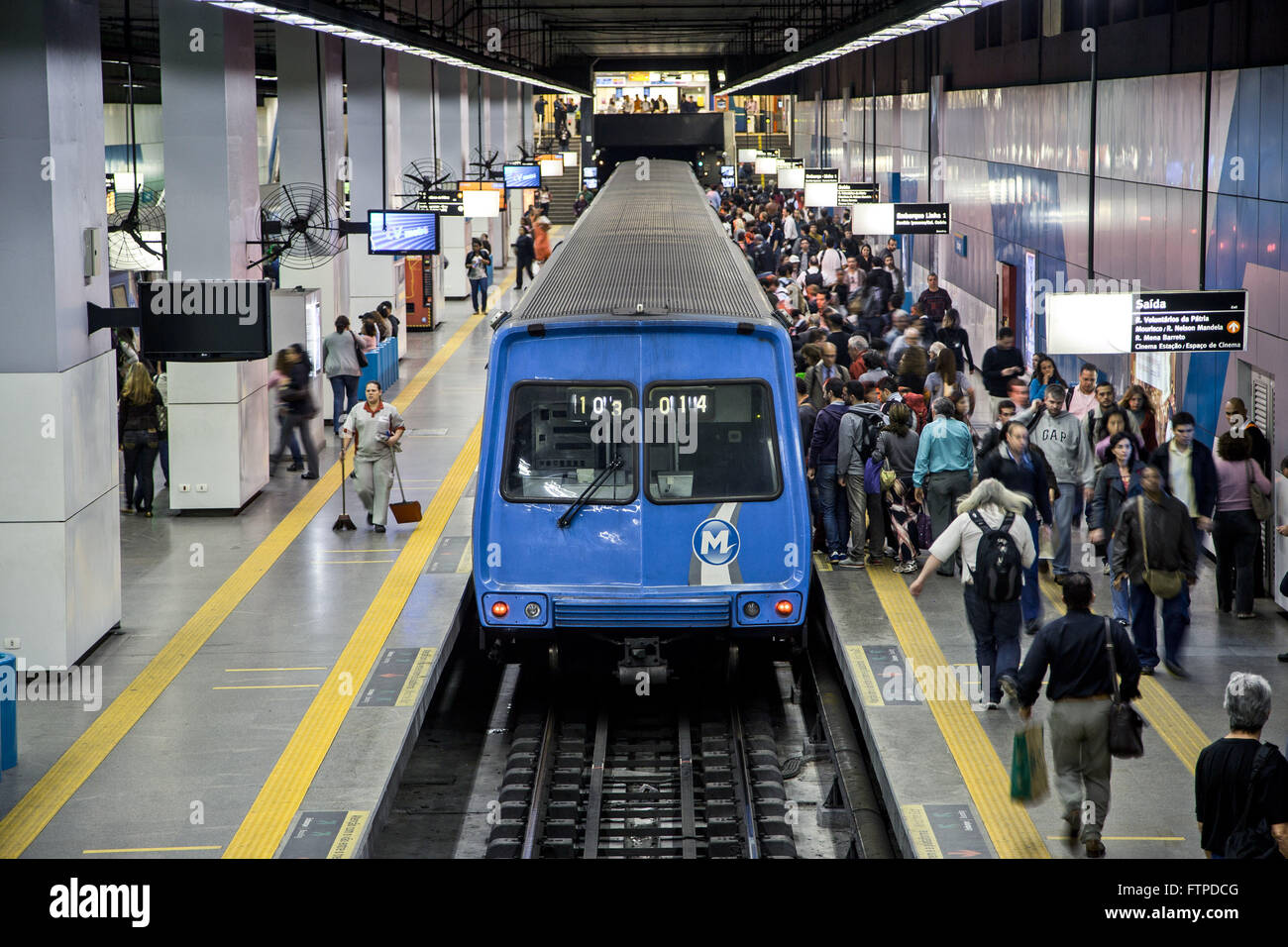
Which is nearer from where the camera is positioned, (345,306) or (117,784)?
(117,784)

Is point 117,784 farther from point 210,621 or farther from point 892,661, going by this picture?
point 892,661

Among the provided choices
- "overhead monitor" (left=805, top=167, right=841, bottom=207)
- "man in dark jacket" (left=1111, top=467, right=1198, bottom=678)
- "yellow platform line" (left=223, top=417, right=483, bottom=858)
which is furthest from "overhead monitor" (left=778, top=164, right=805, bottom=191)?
"man in dark jacket" (left=1111, top=467, right=1198, bottom=678)

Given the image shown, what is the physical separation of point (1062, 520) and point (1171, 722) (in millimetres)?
3062

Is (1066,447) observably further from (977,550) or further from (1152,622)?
(977,550)

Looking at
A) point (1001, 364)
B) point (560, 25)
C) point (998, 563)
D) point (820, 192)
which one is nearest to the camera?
point (998, 563)

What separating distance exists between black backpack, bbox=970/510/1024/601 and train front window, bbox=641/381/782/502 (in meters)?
1.33

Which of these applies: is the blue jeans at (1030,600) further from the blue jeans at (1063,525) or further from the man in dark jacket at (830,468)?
the man in dark jacket at (830,468)

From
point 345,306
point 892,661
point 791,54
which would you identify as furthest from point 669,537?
point 345,306

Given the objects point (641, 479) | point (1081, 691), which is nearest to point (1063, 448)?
point (641, 479)

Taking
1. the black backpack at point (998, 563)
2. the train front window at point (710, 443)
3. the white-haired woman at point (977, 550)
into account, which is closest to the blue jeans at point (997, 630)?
the white-haired woman at point (977, 550)

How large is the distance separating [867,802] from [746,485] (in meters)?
2.07

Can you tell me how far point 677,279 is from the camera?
35.9ft

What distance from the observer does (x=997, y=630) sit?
30.5 feet

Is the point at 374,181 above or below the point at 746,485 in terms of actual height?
above
